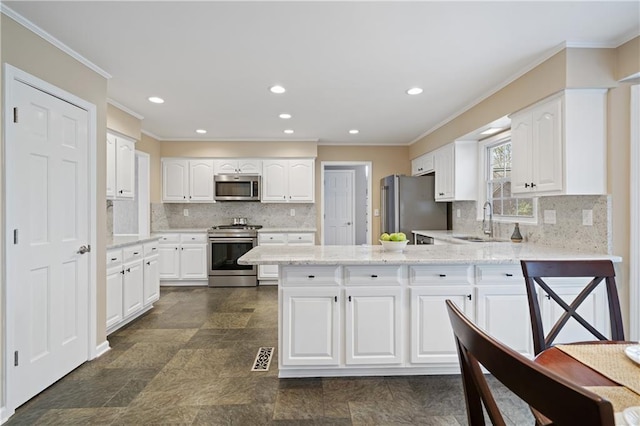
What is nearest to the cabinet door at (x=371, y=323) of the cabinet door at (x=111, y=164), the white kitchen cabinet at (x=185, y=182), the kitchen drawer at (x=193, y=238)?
the cabinet door at (x=111, y=164)

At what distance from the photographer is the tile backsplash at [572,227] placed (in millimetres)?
2414

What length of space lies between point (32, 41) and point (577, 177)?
153 inches

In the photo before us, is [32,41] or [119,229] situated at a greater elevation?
[32,41]

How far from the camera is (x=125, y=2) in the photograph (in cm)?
187

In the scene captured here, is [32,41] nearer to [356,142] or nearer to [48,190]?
[48,190]

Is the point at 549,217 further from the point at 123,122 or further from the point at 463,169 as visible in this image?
the point at 123,122

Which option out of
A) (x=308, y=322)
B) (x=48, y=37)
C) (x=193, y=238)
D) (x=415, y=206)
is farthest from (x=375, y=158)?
(x=48, y=37)

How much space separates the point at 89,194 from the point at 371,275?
2.29 metres

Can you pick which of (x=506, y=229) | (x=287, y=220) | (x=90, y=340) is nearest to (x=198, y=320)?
(x=90, y=340)

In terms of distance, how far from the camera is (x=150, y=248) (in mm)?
3943

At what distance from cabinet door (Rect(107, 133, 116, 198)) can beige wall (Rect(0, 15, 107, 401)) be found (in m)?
0.82

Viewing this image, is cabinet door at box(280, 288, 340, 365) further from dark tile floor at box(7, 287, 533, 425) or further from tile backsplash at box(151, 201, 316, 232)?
tile backsplash at box(151, 201, 316, 232)

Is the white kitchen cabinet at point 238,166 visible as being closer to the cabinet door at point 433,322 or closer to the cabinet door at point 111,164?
the cabinet door at point 111,164

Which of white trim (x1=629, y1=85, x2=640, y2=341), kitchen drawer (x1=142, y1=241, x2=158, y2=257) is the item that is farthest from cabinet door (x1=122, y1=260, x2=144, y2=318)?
white trim (x1=629, y1=85, x2=640, y2=341)
